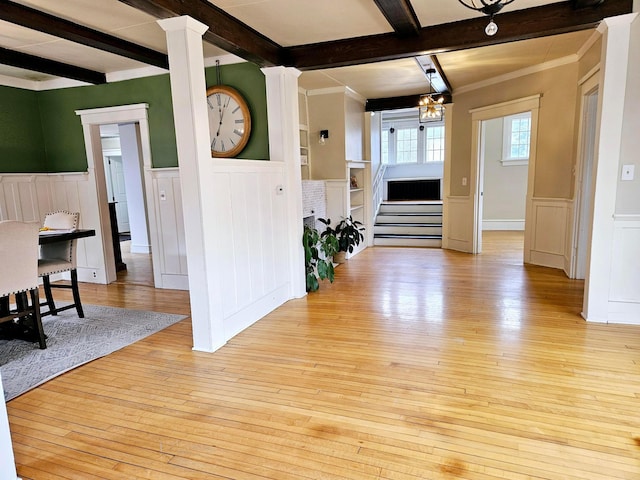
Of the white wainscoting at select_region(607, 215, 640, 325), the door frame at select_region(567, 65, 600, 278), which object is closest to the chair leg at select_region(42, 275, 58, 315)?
the white wainscoting at select_region(607, 215, 640, 325)

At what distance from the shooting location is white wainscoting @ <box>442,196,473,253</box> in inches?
256

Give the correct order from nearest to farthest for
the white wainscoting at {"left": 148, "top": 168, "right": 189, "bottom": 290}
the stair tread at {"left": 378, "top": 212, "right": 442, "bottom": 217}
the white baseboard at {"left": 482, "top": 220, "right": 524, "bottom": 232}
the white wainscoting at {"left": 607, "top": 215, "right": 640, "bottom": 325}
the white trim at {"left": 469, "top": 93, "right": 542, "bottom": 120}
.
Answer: the white wainscoting at {"left": 607, "top": 215, "right": 640, "bottom": 325}
the white wainscoting at {"left": 148, "top": 168, "right": 189, "bottom": 290}
the white trim at {"left": 469, "top": 93, "right": 542, "bottom": 120}
the stair tread at {"left": 378, "top": 212, "right": 442, "bottom": 217}
the white baseboard at {"left": 482, "top": 220, "right": 524, "bottom": 232}

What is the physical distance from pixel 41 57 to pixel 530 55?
17.4 ft

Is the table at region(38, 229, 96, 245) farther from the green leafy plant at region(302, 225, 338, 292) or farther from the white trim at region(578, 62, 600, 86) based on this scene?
the white trim at region(578, 62, 600, 86)

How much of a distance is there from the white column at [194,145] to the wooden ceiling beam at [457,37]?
Answer: 4.41ft

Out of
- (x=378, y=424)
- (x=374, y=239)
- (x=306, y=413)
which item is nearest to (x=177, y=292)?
(x=306, y=413)

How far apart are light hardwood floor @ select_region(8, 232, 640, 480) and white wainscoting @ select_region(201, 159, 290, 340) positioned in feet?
0.82

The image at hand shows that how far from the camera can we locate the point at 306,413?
7.31 feet

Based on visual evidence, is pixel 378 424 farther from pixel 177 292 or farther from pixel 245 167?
pixel 177 292

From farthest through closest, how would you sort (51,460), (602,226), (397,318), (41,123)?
1. (41,123)
2. (397,318)
3. (602,226)
4. (51,460)

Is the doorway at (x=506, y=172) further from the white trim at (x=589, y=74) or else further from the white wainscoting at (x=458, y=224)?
the white trim at (x=589, y=74)

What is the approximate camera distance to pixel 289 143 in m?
4.10

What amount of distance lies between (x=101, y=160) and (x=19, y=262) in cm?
260

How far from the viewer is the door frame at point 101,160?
188 inches
